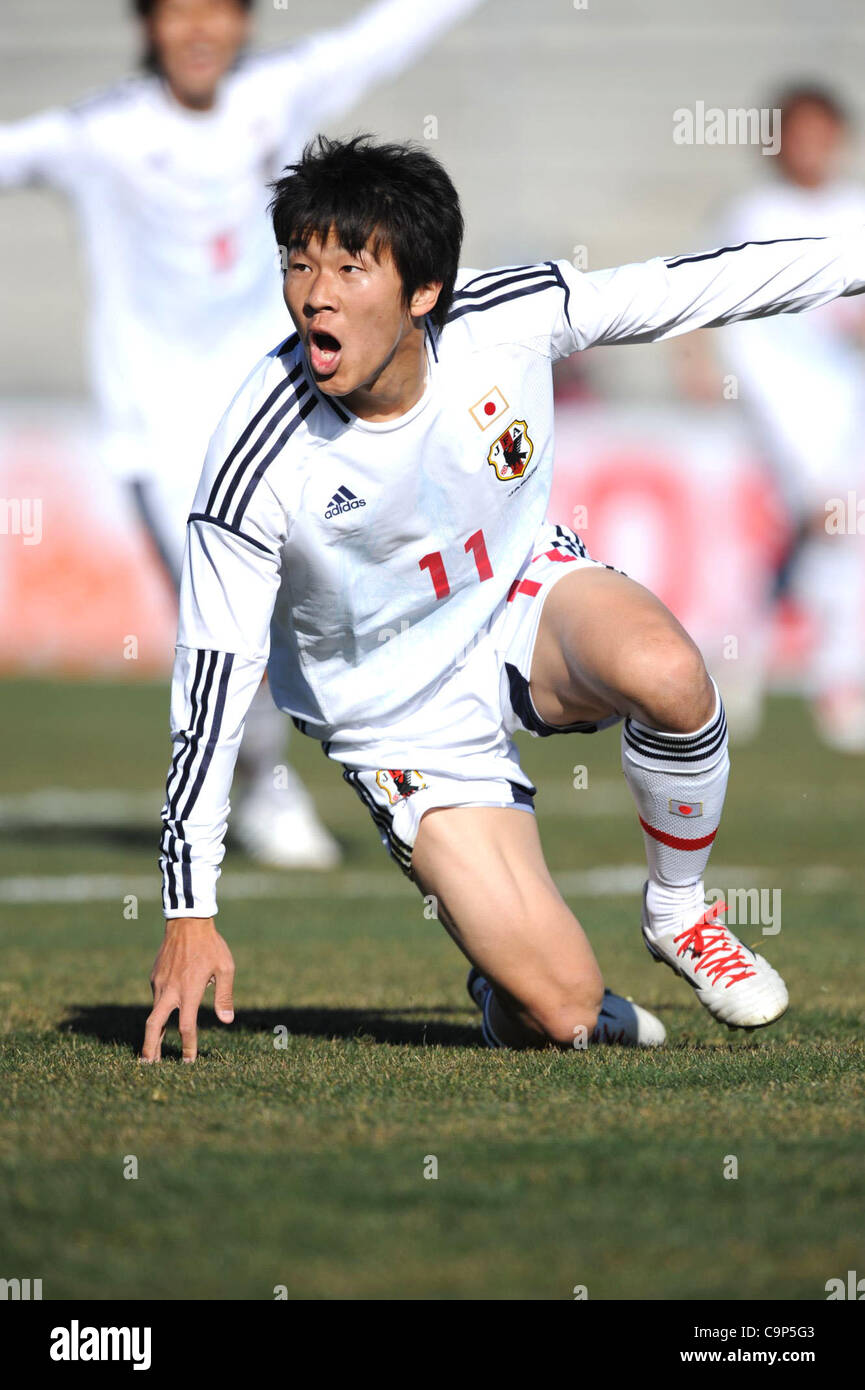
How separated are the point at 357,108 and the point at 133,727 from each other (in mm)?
11218

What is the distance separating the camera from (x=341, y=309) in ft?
11.2

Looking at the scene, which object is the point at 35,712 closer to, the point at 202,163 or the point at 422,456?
the point at 202,163

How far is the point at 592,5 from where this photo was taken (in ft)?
66.3

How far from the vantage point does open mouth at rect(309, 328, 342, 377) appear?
3430mm

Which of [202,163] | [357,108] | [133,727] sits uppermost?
[357,108]

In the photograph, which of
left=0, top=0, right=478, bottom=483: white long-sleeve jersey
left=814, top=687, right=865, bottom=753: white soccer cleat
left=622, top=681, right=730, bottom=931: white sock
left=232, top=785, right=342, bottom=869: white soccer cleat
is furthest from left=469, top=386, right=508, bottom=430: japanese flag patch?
left=814, top=687, right=865, bottom=753: white soccer cleat

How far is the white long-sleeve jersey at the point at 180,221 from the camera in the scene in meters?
7.04

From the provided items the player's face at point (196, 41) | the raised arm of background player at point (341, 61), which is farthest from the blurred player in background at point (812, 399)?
the player's face at point (196, 41)

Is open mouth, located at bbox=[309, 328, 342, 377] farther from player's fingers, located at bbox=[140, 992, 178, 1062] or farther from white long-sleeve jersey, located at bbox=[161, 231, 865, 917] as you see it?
player's fingers, located at bbox=[140, 992, 178, 1062]

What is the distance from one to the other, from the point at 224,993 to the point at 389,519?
1012mm

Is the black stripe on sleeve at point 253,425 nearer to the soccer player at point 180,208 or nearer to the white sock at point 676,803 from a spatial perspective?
the white sock at point 676,803

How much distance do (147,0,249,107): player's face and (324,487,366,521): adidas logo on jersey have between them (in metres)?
3.90

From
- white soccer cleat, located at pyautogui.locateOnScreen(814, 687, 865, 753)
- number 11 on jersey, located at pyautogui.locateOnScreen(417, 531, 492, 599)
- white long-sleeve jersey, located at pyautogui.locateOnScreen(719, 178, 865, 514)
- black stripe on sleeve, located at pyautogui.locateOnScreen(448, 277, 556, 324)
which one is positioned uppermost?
white long-sleeve jersey, located at pyautogui.locateOnScreen(719, 178, 865, 514)
